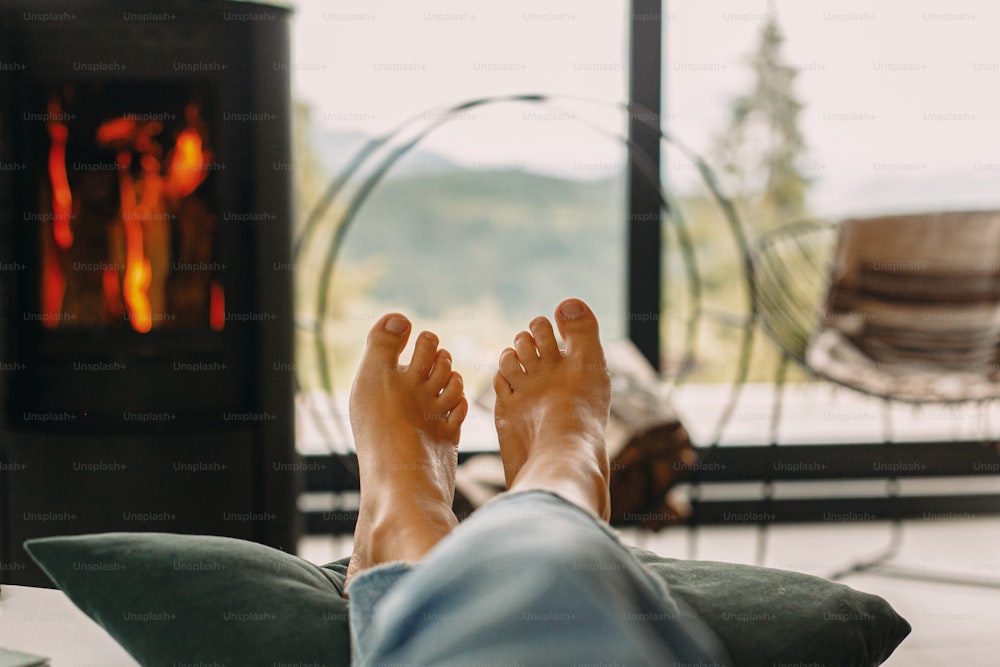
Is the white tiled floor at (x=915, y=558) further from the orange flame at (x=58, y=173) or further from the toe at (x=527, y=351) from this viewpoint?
the orange flame at (x=58, y=173)

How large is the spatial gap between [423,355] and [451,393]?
0.30 ft

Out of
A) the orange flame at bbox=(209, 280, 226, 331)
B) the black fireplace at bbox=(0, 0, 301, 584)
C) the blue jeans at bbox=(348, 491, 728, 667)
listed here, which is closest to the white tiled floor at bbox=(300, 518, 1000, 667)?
the black fireplace at bbox=(0, 0, 301, 584)

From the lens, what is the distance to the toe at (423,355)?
168 centimetres

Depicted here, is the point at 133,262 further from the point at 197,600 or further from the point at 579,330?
the point at 197,600

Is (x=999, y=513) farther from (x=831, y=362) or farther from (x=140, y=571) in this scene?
(x=140, y=571)

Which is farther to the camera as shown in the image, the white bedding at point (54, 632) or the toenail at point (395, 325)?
the toenail at point (395, 325)

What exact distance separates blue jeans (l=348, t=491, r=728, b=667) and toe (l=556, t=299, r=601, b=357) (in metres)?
0.85

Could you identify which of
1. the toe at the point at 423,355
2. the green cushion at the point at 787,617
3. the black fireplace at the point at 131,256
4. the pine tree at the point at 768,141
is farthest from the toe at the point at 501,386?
the pine tree at the point at 768,141

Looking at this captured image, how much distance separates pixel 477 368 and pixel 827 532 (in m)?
1.27

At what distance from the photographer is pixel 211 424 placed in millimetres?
1965

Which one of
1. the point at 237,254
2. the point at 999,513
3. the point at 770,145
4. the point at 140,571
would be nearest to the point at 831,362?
the point at 770,145

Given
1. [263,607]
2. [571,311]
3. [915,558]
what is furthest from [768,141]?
[263,607]

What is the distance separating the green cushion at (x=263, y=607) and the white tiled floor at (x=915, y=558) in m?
1.29

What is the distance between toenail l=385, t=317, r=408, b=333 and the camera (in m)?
1.68
